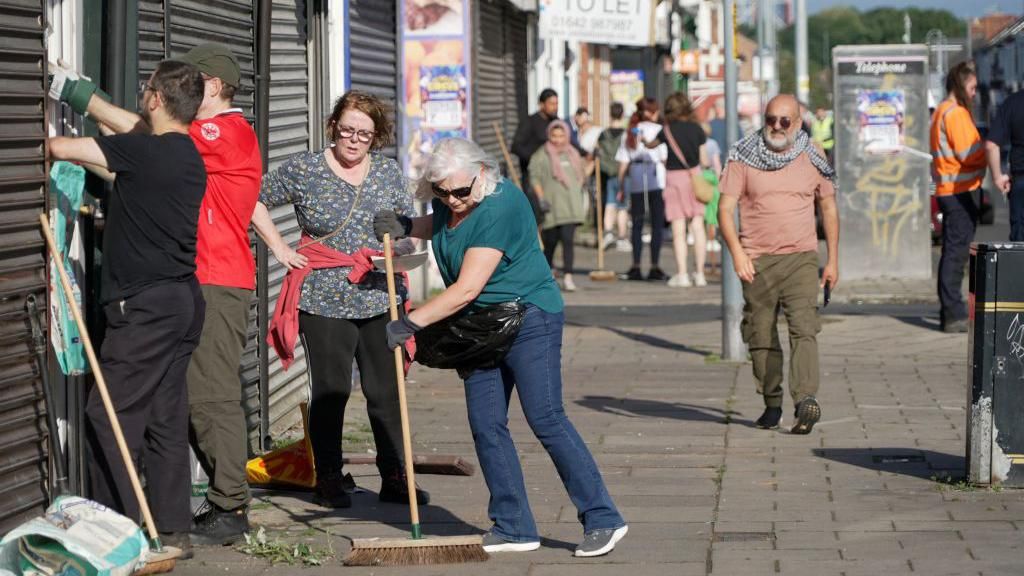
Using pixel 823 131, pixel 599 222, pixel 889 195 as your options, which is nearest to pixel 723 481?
pixel 889 195

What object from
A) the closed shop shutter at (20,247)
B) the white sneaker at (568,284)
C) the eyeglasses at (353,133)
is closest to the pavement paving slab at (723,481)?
the closed shop shutter at (20,247)

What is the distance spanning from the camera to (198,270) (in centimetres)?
672

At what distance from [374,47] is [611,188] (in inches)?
406

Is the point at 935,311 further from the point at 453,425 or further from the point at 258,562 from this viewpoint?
the point at 258,562

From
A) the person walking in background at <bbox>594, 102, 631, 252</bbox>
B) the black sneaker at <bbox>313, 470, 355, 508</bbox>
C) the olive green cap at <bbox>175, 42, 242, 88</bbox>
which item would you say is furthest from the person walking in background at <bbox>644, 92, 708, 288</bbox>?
the olive green cap at <bbox>175, 42, 242, 88</bbox>

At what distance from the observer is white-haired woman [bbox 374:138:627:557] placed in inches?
249

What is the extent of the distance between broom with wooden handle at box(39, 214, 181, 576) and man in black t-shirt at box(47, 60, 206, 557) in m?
0.07

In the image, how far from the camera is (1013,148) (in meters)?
12.7

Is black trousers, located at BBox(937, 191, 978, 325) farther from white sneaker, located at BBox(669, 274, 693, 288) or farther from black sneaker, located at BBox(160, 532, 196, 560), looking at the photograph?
black sneaker, located at BBox(160, 532, 196, 560)

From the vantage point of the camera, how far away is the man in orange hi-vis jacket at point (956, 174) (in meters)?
13.5

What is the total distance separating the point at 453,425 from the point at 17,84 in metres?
4.24

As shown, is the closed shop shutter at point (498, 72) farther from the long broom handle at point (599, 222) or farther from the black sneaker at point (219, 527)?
the black sneaker at point (219, 527)

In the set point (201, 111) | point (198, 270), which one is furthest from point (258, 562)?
point (201, 111)

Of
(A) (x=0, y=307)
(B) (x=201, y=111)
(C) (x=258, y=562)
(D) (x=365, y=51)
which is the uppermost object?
(D) (x=365, y=51)
